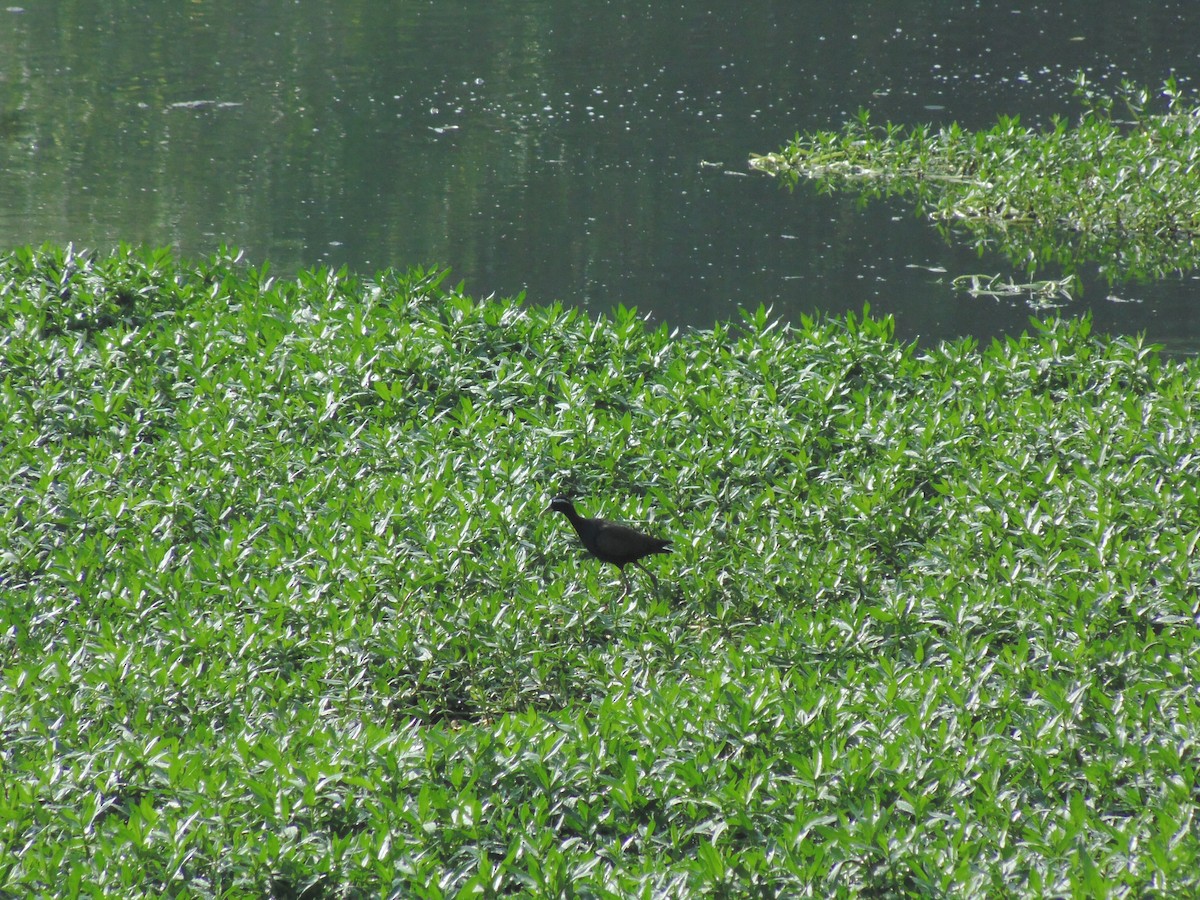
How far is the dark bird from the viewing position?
5.08 metres

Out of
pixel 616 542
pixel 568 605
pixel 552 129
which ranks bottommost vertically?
pixel 568 605

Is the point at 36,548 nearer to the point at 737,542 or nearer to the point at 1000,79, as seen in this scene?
Answer: the point at 737,542

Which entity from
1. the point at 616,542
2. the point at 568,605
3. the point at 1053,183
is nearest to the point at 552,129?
the point at 1053,183

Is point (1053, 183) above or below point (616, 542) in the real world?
above

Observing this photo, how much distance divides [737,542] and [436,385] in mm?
2132

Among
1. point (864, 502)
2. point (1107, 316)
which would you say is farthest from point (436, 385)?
point (1107, 316)

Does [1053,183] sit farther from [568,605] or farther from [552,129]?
[568,605]

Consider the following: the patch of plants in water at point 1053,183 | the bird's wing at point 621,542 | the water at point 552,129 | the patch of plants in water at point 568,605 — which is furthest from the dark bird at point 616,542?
the patch of plants in water at point 1053,183

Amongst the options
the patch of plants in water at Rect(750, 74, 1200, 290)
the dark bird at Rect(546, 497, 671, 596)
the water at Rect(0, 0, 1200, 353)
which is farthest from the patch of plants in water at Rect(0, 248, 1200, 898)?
the patch of plants in water at Rect(750, 74, 1200, 290)

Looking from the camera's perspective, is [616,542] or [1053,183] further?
[1053,183]

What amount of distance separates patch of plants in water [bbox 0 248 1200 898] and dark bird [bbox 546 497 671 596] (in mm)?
113

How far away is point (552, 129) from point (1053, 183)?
6.31 meters

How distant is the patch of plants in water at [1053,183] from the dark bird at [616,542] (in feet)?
Answer: 20.7

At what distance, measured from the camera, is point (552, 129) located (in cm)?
1609
